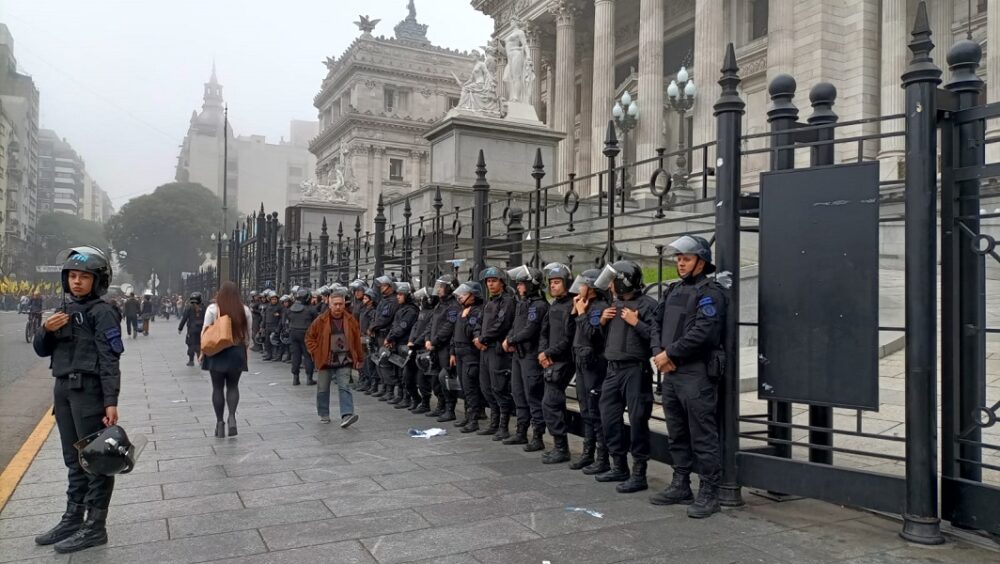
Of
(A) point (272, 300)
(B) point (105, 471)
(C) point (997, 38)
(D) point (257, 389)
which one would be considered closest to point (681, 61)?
(C) point (997, 38)

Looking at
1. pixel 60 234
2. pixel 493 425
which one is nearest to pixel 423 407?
pixel 493 425

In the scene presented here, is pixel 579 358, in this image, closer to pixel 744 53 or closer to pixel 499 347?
pixel 499 347

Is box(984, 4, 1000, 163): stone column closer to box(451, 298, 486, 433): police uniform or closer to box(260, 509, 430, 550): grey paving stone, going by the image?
box(451, 298, 486, 433): police uniform

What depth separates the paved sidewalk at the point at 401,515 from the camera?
15.0 feet

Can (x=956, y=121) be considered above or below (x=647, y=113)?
below

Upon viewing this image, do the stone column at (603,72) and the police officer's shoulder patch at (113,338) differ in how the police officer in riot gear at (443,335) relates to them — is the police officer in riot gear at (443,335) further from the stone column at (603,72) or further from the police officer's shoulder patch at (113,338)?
the stone column at (603,72)

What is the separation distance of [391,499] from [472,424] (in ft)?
10.4

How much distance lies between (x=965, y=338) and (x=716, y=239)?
1.79 meters

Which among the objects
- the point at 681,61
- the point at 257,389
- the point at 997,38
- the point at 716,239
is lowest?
the point at 257,389

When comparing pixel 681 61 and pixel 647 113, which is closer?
pixel 647 113

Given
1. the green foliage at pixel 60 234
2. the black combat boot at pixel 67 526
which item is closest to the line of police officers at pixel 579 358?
the black combat boot at pixel 67 526

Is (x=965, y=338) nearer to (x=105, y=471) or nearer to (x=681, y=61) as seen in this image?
(x=105, y=471)

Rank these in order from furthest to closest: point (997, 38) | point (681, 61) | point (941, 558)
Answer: point (681, 61) → point (997, 38) → point (941, 558)

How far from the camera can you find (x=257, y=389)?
508 inches
